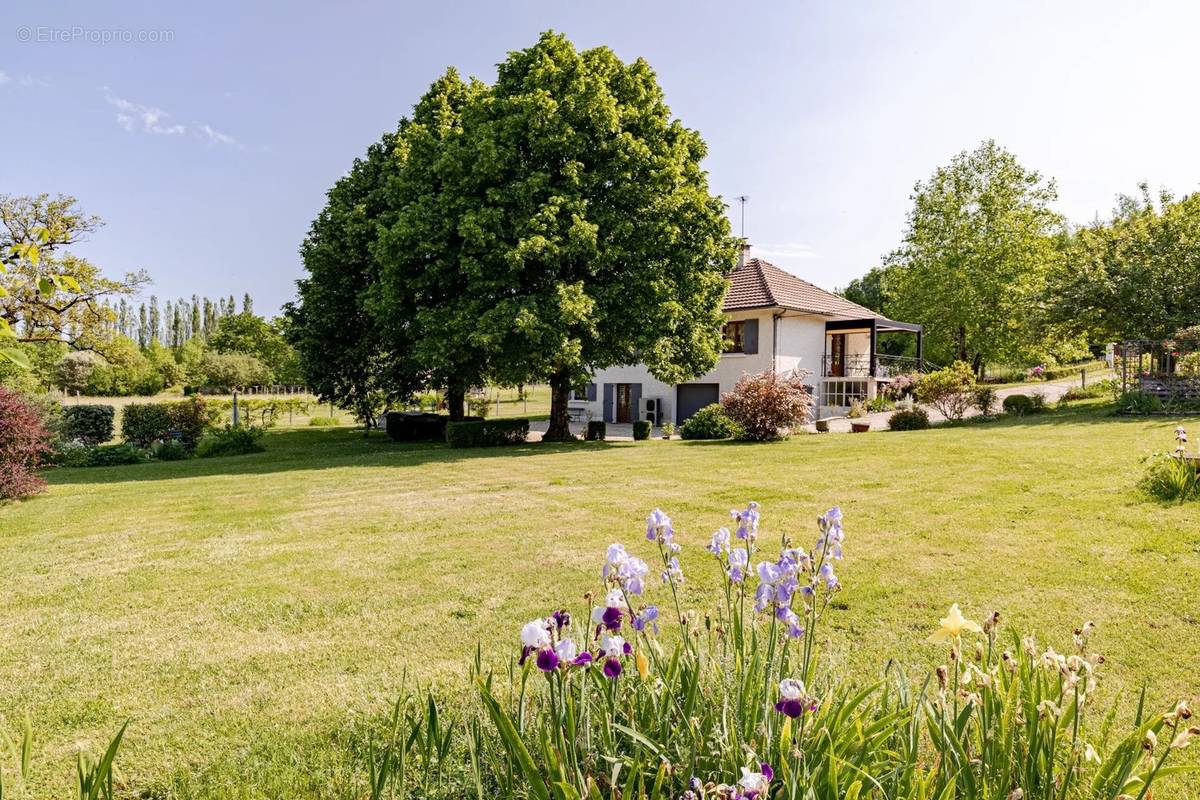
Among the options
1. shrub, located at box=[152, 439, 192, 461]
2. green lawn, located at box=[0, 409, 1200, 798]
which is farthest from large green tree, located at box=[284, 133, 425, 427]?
green lawn, located at box=[0, 409, 1200, 798]

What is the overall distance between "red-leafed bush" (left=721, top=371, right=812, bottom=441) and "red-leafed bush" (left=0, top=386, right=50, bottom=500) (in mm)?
15464

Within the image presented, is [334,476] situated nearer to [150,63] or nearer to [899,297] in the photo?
[150,63]

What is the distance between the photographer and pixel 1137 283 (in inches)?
842

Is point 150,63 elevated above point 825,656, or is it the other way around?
point 150,63

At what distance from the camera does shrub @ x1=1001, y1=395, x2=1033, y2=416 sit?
68.0 feet

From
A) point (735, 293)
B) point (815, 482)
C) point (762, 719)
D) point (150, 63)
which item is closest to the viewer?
point (762, 719)

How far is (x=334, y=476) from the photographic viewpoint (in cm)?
1323

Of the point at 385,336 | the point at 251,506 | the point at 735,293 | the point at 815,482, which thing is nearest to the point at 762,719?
the point at 815,482

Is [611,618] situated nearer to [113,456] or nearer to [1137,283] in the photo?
[113,456]

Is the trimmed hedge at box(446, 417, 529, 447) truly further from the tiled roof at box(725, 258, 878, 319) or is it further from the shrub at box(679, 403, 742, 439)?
the tiled roof at box(725, 258, 878, 319)

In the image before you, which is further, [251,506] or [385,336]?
[385,336]

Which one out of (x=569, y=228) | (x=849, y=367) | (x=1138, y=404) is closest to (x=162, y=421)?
(x=569, y=228)

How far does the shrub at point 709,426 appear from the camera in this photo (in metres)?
20.0

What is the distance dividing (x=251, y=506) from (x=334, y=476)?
3.36 metres
